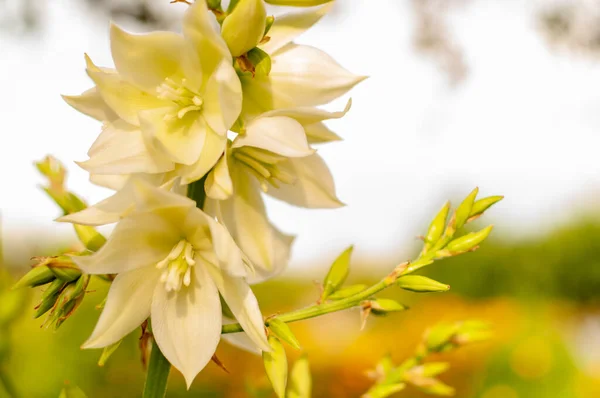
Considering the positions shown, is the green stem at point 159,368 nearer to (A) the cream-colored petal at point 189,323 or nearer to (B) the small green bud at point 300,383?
(A) the cream-colored petal at point 189,323

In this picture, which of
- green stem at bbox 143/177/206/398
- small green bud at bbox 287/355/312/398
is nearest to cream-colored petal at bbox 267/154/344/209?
green stem at bbox 143/177/206/398

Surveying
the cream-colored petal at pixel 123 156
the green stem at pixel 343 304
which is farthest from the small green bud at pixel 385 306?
the cream-colored petal at pixel 123 156

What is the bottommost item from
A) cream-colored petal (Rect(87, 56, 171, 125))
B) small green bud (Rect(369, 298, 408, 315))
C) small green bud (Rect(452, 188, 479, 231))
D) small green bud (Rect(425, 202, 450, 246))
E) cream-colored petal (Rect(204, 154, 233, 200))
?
small green bud (Rect(369, 298, 408, 315))

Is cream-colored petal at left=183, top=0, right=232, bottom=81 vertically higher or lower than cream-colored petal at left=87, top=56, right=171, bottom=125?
higher

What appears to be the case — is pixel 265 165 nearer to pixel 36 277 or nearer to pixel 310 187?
pixel 310 187

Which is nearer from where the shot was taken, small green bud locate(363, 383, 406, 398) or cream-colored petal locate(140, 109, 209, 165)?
cream-colored petal locate(140, 109, 209, 165)

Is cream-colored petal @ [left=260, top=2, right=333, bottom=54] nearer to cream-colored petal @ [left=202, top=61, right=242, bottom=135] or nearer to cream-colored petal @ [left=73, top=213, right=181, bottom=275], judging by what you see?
cream-colored petal @ [left=202, top=61, right=242, bottom=135]
